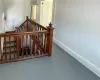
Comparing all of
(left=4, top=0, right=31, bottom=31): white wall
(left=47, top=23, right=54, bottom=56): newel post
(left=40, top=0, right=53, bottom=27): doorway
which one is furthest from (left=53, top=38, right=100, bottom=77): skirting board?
(left=4, top=0, right=31, bottom=31): white wall

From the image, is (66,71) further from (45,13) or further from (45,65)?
(45,13)

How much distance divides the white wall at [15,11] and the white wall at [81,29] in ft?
12.3

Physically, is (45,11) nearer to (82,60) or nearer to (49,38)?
(49,38)

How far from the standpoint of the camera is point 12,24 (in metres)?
8.36

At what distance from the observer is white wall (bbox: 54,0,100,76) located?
136 inches

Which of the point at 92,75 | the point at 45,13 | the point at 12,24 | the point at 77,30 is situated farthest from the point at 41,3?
the point at 92,75

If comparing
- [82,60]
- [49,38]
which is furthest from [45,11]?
[82,60]

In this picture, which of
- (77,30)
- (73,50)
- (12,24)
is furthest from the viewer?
(12,24)

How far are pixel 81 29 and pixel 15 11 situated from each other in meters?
5.36

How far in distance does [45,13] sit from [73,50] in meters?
3.90

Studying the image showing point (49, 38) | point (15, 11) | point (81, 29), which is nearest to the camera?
point (81, 29)

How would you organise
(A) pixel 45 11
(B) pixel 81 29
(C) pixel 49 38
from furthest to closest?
1. (A) pixel 45 11
2. (C) pixel 49 38
3. (B) pixel 81 29

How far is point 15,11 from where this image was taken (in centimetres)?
829

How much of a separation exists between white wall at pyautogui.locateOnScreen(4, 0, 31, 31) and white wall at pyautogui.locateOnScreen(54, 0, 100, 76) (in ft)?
12.3
